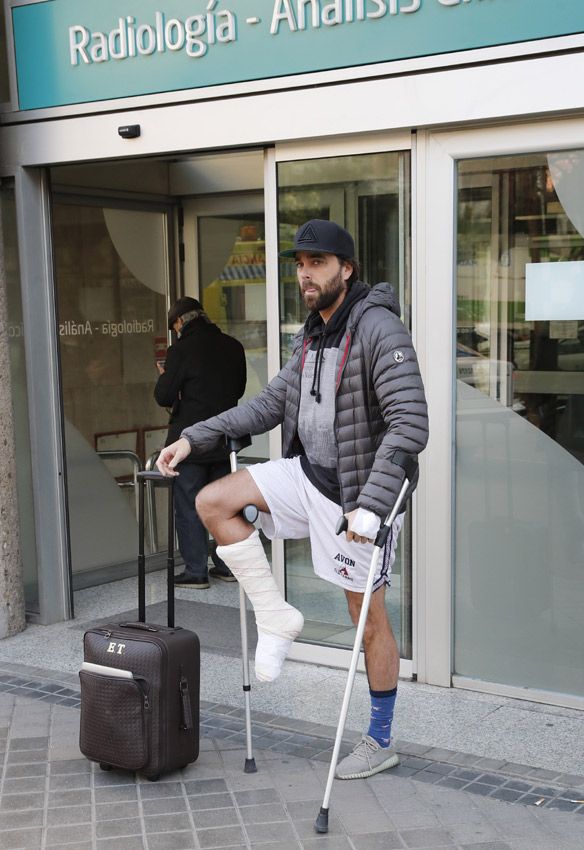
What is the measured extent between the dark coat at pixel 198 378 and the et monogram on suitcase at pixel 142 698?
2.95 meters

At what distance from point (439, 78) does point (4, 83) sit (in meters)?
2.87

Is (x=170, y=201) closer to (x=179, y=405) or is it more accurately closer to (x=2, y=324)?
(x=179, y=405)

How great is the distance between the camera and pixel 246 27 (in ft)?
17.7

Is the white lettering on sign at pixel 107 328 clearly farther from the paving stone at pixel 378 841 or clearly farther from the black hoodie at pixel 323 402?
the paving stone at pixel 378 841

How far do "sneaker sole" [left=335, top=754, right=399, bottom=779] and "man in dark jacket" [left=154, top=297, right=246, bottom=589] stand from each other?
295 centimetres

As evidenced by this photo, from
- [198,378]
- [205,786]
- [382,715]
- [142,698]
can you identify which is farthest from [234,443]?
[198,378]

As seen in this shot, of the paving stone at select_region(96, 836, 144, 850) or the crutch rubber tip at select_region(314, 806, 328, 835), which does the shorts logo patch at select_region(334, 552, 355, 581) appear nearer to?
the crutch rubber tip at select_region(314, 806, 328, 835)

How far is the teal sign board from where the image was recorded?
15.6 ft

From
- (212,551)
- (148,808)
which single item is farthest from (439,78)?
(212,551)

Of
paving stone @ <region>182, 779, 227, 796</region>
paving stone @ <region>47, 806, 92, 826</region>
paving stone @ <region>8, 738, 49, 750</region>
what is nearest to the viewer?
paving stone @ <region>47, 806, 92, 826</region>

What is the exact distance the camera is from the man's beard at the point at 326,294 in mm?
4176

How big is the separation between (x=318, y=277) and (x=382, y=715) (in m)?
1.74

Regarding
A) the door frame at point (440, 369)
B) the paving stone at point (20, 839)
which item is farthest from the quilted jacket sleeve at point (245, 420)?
the paving stone at point (20, 839)

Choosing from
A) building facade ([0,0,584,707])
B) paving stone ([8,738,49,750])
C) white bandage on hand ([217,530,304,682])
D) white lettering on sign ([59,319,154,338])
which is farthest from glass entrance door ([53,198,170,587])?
white bandage on hand ([217,530,304,682])
